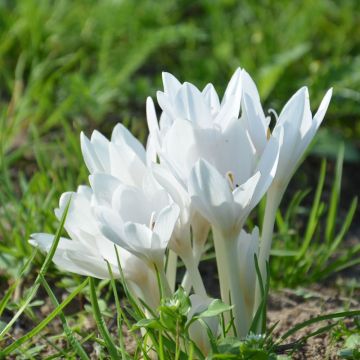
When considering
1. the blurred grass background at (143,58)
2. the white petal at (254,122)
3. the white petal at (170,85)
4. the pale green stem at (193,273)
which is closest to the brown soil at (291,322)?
the pale green stem at (193,273)

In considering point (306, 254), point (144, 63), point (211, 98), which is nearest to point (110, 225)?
point (211, 98)

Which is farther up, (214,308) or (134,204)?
(134,204)

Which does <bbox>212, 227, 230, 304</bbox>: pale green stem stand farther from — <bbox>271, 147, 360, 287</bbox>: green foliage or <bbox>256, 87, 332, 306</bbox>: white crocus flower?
<bbox>271, 147, 360, 287</bbox>: green foliage

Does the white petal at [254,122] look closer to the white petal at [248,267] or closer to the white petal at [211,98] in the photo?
the white petal at [211,98]

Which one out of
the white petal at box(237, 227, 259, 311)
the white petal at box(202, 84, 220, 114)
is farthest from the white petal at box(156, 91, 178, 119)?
the white petal at box(237, 227, 259, 311)

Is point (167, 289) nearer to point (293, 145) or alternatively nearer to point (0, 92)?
point (293, 145)

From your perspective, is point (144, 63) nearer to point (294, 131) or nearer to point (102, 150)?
point (102, 150)
